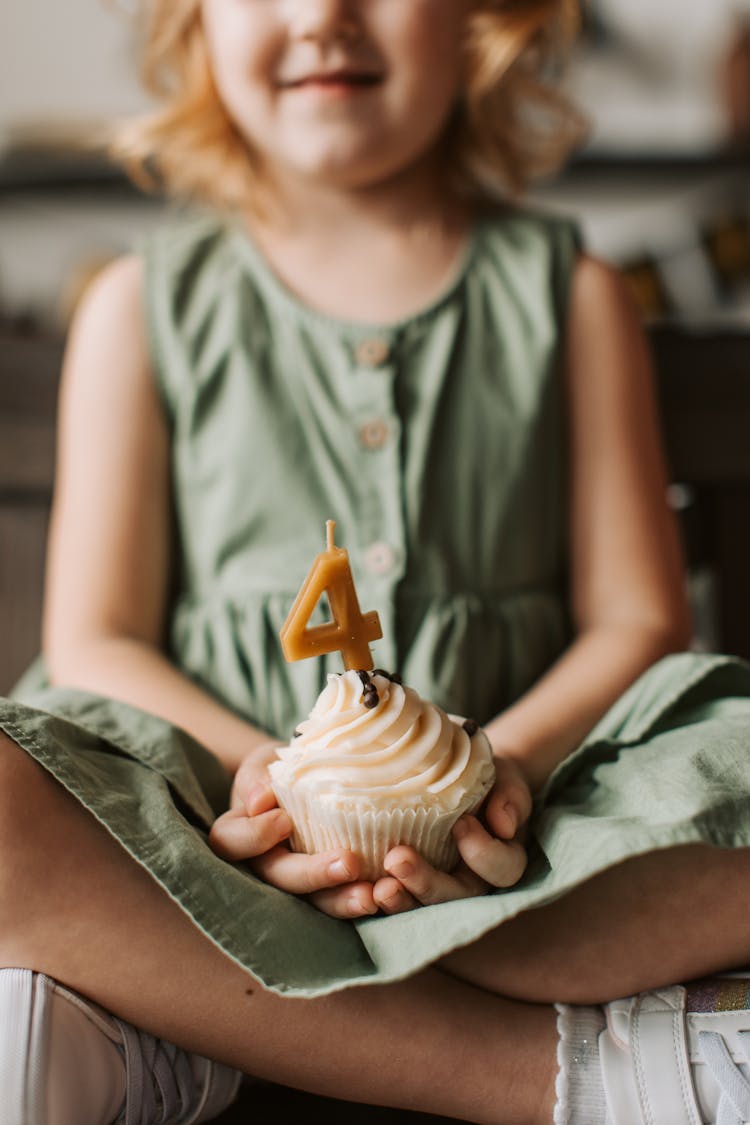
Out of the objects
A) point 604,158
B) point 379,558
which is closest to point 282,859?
point 379,558

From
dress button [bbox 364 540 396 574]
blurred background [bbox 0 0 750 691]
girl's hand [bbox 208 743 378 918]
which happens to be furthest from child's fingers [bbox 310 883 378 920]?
blurred background [bbox 0 0 750 691]

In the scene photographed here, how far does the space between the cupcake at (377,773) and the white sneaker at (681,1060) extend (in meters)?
0.16

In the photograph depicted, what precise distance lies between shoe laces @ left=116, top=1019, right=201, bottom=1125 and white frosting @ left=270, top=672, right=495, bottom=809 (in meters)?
0.17

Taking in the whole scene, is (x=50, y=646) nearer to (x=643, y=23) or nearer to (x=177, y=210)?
(x=177, y=210)

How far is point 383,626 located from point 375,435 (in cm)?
18

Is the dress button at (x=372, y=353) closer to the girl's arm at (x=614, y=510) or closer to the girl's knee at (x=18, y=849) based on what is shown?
the girl's arm at (x=614, y=510)

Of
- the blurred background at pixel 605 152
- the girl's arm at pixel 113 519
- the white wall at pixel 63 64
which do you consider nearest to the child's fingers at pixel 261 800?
the girl's arm at pixel 113 519

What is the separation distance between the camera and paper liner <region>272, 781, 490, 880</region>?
2.42 feet

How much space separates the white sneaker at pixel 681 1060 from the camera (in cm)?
73

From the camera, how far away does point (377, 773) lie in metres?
0.73

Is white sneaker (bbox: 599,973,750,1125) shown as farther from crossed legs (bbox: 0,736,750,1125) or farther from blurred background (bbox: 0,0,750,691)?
blurred background (bbox: 0,0,750,691)

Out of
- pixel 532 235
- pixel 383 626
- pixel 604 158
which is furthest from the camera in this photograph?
pixel 604 158

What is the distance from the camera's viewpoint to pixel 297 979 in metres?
0.71

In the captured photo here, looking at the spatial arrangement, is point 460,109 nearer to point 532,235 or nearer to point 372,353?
point 532,235
